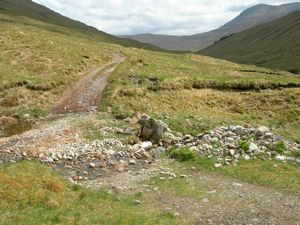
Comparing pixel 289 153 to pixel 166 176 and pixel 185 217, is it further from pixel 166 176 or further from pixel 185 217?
pixel 185 217

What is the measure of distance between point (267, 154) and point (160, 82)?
913 inches

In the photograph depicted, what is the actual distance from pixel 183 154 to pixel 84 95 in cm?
1892

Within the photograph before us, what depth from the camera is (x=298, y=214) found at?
57.7 feet

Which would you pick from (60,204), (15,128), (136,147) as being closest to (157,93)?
(15,128)

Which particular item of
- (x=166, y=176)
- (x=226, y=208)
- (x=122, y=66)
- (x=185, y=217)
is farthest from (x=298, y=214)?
(x=122, y=66)

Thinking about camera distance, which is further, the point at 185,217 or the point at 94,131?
the point at 94,131

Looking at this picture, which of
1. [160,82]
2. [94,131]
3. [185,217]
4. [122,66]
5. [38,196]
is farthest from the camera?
[122,66]

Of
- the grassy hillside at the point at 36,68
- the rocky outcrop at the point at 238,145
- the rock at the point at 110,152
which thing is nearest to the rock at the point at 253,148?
the rocky outcrop at the point at 238,145

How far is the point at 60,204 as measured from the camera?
1595 cm

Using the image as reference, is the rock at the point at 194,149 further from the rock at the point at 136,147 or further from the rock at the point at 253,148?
the rock at the point at 136,147

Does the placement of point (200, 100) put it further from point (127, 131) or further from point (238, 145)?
point (238, 145)

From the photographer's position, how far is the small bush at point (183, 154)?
962 inches

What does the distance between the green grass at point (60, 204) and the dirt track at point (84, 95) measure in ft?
58.6

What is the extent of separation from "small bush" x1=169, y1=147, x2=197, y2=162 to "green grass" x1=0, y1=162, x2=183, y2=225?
5817 mm
